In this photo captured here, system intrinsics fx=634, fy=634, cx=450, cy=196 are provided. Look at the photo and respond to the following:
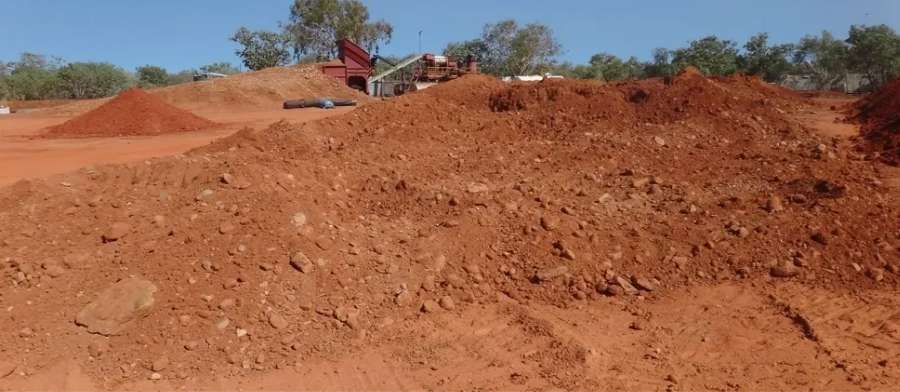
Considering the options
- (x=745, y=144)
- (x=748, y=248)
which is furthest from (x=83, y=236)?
(x=745, y=144)

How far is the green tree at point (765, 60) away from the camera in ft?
105

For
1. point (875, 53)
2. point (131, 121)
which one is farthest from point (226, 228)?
point (875, 53)

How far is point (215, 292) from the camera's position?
404cm

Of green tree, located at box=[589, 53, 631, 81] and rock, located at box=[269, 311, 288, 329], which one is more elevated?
green tree, located at box=[589, 53, 631, 81]

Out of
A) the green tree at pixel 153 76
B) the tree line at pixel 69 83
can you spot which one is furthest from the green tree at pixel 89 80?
the green tree at pixel 153 76

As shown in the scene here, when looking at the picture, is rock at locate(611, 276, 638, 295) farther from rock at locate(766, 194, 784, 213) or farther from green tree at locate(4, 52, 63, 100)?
green tree at locate(4, 52, 63, 100)

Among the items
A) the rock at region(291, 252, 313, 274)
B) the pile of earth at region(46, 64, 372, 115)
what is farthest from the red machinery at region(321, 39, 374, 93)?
the rock at region(291, 252, 313, 274)

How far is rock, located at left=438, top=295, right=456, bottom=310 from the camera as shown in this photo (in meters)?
4.25

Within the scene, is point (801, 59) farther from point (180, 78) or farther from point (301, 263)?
point (180, 78)

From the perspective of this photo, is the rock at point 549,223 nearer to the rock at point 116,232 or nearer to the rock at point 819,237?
the rock at point 819,237

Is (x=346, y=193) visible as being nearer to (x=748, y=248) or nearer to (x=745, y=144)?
(x=748, y=248)

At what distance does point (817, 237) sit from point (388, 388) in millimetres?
3508

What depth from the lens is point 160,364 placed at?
11.8 feet

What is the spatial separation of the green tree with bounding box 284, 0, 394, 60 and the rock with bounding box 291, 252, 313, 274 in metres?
44.9
